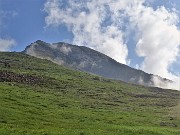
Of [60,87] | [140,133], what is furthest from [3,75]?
[140,133]

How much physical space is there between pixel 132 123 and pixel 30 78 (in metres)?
95.4

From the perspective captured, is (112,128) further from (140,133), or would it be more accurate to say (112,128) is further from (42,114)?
(42,114)

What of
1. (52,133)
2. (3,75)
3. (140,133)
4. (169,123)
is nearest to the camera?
(52,133)

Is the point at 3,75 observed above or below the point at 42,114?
above

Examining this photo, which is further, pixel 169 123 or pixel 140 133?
pixel 169 123

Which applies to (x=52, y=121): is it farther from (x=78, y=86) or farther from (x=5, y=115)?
(x=78, y=86)

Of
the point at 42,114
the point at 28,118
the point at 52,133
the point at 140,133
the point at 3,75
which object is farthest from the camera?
the point at 3,75

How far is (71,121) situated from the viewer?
228 feet

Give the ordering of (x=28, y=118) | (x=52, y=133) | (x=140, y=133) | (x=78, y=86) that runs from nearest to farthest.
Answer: (x=52, y=133), (x=140, y=133), (x=28, y=118), (x=78, y=86)

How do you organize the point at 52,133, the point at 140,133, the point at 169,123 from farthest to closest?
the point at 169,123
the point at 140,133
the point at 52,133

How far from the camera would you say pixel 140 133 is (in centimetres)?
6084

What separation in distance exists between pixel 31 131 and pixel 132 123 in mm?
30515

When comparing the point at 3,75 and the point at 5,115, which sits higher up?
the point at 3,75

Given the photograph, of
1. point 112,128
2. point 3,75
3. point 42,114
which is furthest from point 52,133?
point 3,75
